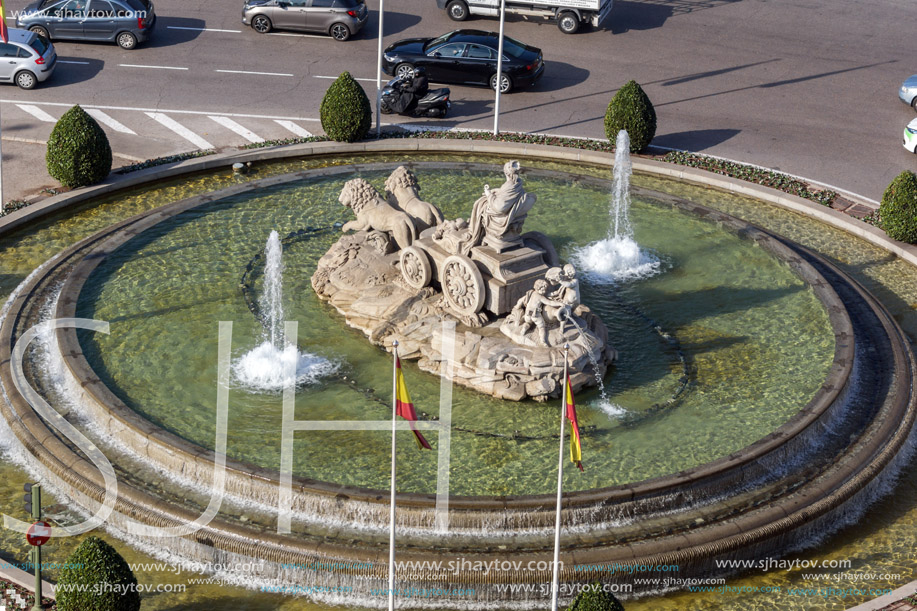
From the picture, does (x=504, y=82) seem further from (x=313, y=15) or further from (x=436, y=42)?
(x=313, y=15)

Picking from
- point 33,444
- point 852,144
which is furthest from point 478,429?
point 852,144

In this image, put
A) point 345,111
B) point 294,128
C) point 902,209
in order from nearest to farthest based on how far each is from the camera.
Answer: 1. point 902,209
2. point 345,111
3. point 294,128

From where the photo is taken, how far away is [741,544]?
18.4 metres

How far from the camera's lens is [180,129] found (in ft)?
111

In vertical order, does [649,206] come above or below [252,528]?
above

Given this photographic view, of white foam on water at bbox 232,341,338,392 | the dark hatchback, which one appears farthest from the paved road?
white foam on water at bbox 232,341,338,392

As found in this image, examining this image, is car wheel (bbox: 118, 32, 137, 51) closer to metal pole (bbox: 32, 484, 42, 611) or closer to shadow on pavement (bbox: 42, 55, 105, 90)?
shadow on pavement (bbox: 42, 55, 105, 90)

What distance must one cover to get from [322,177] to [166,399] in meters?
10.7

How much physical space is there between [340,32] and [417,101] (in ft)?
24.0

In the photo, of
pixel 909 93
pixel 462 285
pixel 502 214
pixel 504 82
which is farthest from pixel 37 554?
pixel 909 93

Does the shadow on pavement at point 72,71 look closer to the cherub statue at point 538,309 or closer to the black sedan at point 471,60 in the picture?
the black sedan at point 471,60

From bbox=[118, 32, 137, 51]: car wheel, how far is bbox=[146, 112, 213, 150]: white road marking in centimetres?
594

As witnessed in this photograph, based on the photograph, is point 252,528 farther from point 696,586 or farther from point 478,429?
point 696,586

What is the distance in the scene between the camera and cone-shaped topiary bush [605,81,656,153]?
3222cm
